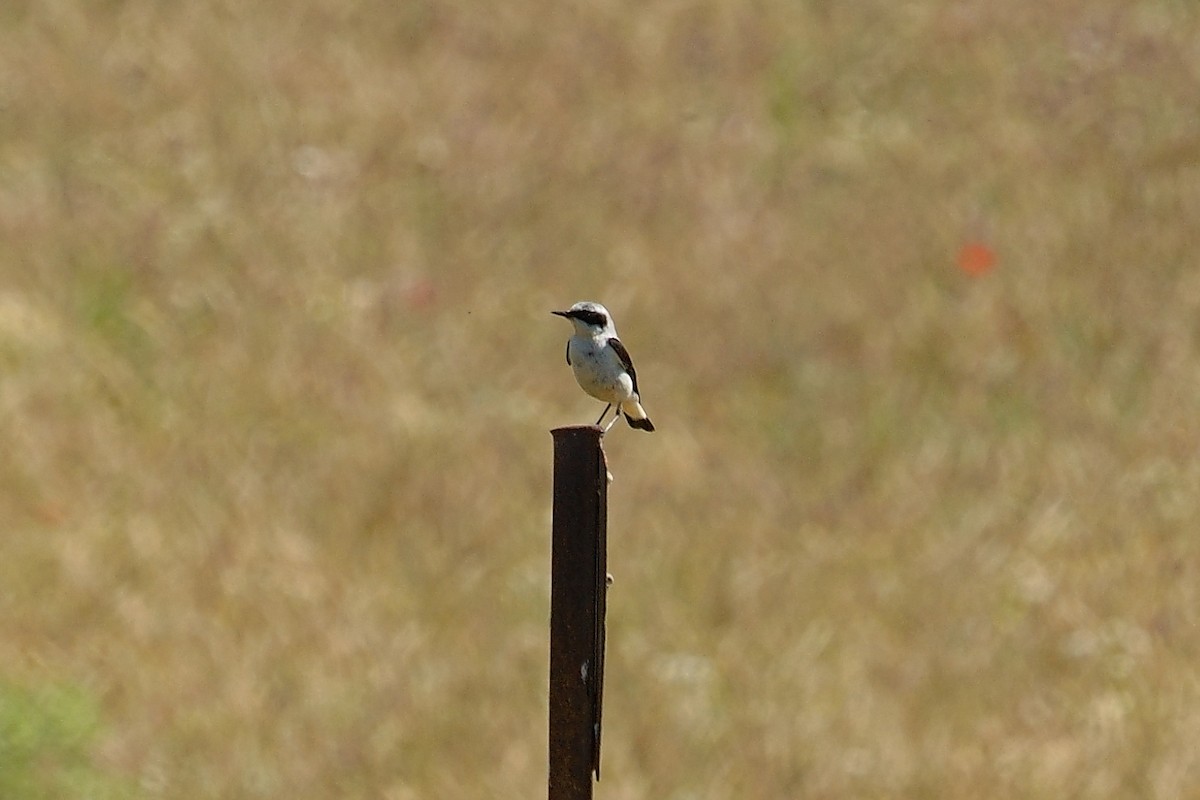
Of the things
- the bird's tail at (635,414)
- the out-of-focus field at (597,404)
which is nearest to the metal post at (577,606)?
the bird's tail at (635,414)

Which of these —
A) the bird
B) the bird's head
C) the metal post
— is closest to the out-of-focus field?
the bird

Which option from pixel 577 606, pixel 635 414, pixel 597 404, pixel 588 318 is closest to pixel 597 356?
pixel 588 318

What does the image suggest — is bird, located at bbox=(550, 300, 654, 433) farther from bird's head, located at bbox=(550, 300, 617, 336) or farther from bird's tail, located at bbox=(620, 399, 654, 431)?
bird's tail, located at bbox=(620, 399, 654, 431)

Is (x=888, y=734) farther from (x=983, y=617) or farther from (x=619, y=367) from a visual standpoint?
(x=619, y=367)

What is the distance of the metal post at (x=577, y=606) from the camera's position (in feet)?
12.2

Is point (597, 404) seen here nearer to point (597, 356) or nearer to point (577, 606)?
point (597, 356)

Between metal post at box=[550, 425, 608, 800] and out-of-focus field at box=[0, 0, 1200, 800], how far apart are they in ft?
12.6

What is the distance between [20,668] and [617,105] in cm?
915

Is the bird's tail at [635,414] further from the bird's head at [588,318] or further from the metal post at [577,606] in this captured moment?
the metal post at [577,606]

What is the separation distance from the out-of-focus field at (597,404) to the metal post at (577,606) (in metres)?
3.85

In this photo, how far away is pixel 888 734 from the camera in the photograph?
8.05 metres

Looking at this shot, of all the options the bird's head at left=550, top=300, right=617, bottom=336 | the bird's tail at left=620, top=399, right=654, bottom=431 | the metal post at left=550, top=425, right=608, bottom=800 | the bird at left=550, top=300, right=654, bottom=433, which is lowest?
the metal post at left=550, top=425, right=608, bottom=800

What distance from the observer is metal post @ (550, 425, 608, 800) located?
12.2 feet

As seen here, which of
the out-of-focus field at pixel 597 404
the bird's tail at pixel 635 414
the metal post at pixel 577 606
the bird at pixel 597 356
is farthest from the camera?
the out-of-focus field at pixel 597 404
